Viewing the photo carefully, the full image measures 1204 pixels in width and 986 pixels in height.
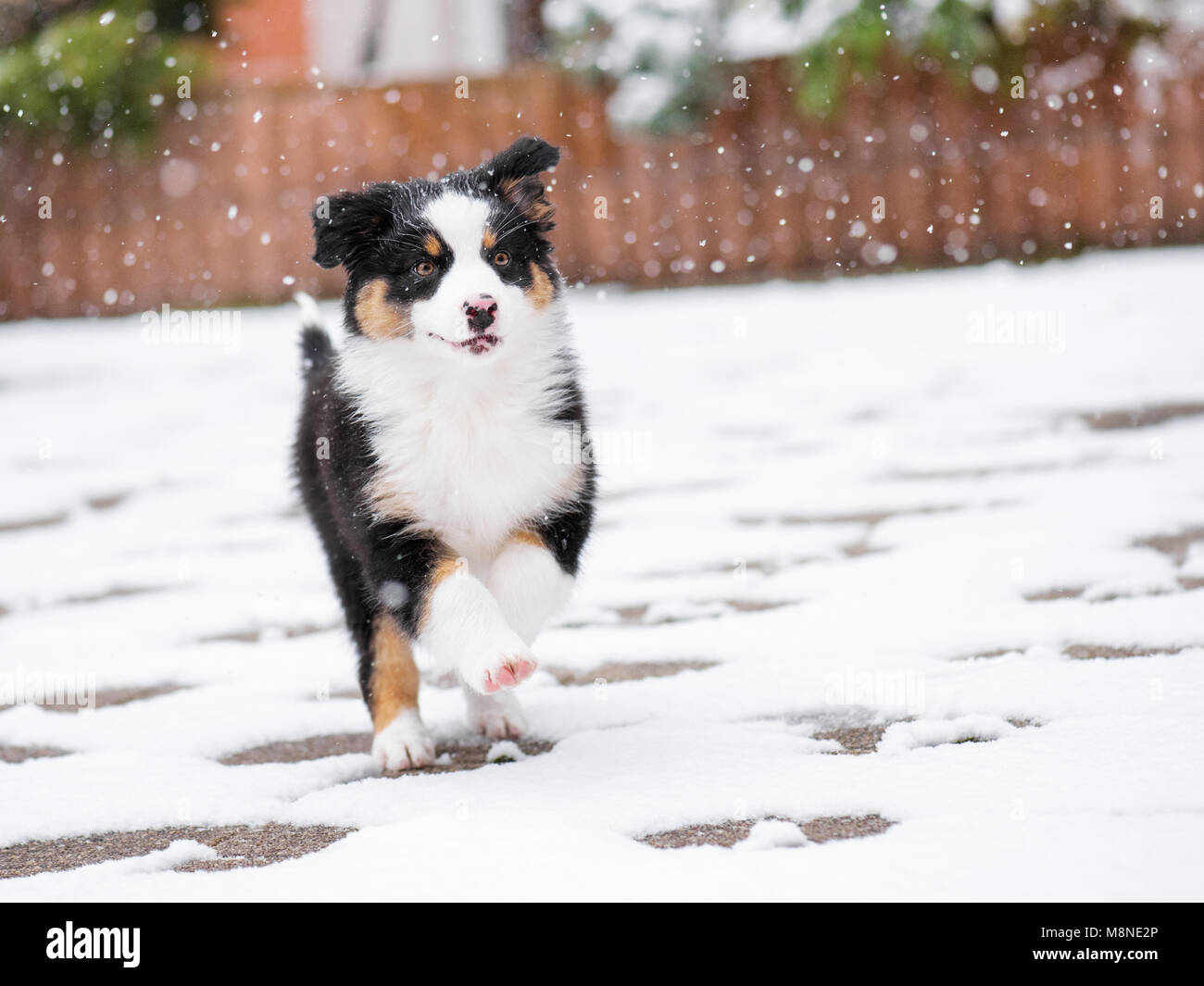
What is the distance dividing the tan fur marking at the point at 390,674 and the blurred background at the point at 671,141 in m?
9.94

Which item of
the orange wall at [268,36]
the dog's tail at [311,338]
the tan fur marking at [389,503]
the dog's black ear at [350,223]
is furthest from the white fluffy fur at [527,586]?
the orange wall at [268,36]

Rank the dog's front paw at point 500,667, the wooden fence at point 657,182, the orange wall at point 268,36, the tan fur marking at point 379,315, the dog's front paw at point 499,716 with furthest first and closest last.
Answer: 1. the orange wall at point 268,36
2. the wooden fence at point 657,182
3. the dog's front paw at point 499,716
4. the tan fur marking at point 379,315
5. the dog's front paw at point 500,667

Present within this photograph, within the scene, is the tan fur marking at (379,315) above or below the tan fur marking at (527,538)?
above

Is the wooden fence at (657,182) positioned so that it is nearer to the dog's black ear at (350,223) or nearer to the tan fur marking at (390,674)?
the dog's black ear at (350,223)

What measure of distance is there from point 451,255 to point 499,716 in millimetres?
1013

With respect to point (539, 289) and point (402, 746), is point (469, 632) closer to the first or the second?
point (402, 746)

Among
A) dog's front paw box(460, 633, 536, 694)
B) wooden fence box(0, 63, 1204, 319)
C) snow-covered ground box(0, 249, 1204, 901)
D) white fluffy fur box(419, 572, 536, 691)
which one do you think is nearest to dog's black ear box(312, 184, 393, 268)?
white fluffy fur box(419, 572, 536, 691)

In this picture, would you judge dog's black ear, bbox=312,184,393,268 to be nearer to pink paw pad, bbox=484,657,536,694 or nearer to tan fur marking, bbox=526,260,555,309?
tan fur marking, bbox=526,260,555,309

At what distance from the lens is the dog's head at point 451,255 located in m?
2.89

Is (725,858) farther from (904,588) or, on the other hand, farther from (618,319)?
(618,319)

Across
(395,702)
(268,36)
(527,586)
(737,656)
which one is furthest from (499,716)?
(268,36)

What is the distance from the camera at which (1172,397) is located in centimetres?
638

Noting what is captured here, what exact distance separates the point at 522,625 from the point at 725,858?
926 mm
